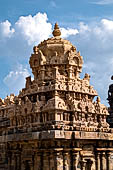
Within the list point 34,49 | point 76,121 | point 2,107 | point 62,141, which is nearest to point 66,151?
point 62,141

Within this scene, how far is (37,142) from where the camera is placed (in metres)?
26.3

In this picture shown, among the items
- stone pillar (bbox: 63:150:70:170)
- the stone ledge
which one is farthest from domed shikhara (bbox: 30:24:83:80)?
stone pillar (bbox: 63:150:70:170)

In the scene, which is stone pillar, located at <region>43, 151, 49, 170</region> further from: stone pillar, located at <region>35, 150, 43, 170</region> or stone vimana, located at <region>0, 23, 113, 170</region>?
stone pillar, located at <region>35, 150, 43, 170</region>

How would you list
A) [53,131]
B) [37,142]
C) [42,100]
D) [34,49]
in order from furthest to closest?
[34,49], [42,100], [37,142], [53,131]

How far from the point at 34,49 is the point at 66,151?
10762mm

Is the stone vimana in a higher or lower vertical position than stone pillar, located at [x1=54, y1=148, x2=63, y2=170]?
higher

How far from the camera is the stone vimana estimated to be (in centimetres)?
2570

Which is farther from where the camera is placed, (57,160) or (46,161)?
(46,161)

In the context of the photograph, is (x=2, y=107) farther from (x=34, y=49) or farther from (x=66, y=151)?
(x=66, y=151)

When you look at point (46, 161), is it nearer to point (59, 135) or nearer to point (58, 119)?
point (59, 135)

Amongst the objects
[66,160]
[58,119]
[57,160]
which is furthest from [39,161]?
[58,119]

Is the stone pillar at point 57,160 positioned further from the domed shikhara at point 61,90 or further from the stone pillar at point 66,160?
the domed shikhara at point 61,90

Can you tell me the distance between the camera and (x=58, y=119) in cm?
2592

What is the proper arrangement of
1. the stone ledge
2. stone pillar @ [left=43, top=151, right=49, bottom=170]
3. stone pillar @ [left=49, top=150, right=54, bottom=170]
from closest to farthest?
the stone ledge < stone pillar @ [left=49, top=150, right=54, bottom=170] < stone pillar @ [left=43, top=151, right=49, bottom=170]
